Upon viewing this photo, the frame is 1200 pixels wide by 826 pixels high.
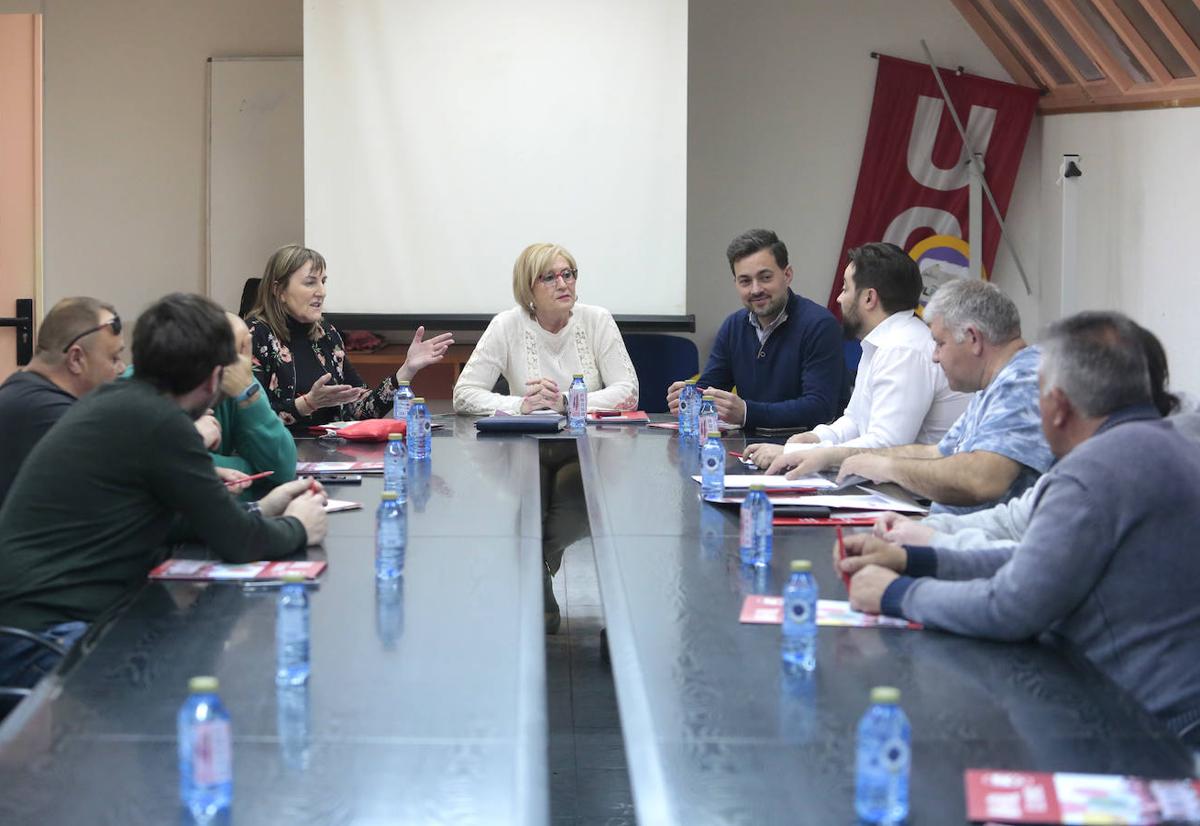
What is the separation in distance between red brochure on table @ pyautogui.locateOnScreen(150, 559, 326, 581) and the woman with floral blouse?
2.00m

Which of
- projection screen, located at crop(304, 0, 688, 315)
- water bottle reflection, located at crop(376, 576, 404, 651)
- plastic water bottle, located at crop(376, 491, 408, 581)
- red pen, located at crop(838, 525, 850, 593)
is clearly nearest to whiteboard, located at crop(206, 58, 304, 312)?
projection screen, located at crop(304, 0, 688, 315)

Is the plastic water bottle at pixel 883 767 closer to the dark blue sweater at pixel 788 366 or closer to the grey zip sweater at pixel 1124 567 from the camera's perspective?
the grey zip sweater at pixel 1124 567

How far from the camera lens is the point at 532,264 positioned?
502 cm

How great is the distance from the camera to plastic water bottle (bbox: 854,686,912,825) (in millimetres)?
1380

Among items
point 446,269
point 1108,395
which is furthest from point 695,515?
point 446,269

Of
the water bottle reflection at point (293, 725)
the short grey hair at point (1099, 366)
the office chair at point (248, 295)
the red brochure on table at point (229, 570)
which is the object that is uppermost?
the office chair at point (248, 295)

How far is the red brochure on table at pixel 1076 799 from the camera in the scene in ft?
4.53

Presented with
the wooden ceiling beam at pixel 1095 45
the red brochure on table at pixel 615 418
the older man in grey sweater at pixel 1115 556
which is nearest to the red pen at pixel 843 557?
the older man in grey sweater at pixel 1115 556

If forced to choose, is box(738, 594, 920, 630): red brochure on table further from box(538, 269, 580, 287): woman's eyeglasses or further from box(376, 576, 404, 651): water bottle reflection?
box(538, 269, 580, 287): woman's eyeglasses

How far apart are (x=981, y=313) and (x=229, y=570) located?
172 cm

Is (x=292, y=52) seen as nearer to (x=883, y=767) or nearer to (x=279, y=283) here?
(x=279, y=283)

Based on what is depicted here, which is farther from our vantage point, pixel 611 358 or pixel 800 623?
pixel 611 358

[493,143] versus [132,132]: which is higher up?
[132,132]

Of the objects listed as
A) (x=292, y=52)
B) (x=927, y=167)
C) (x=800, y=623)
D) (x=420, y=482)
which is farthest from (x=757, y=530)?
(x=292, y=52)
